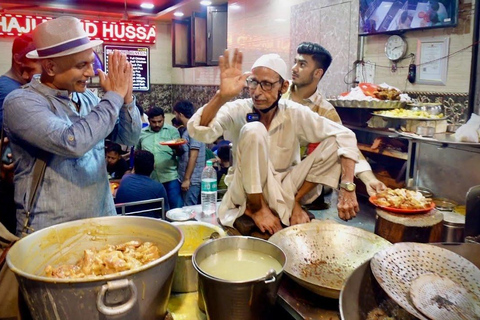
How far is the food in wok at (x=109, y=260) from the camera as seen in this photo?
1.55 metres

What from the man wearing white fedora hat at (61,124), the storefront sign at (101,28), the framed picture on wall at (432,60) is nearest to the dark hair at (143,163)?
the man wearing white fedora hat at (61,124)

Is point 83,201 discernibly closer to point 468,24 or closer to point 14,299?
point 14,299

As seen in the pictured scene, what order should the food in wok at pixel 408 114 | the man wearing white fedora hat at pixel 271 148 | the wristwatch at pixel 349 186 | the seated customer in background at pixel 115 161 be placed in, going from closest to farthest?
the man wearing white fedora hat at pixel 271 148
the wristwatch at pixel 349 186
the food in wok at pixel 408 114
the seated customer in background at pixel 115 161

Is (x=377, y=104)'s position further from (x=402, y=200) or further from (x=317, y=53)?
(x=402, y=200)

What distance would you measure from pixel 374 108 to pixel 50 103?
2984 millimetres

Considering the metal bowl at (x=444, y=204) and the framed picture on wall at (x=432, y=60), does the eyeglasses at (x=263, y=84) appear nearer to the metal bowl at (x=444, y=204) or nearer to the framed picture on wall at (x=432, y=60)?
the metal bowl at (x=444, y=204)

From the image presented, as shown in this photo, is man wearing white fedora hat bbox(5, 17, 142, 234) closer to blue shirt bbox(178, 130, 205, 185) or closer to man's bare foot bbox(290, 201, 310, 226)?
man's bare foot bbox(290, 201, 310, 226)

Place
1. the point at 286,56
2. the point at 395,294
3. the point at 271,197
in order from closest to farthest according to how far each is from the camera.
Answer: the point at 395,294 → the point at 271,197 → the point at 286,56

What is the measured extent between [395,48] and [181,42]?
233 inches

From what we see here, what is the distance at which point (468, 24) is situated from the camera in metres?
3.54

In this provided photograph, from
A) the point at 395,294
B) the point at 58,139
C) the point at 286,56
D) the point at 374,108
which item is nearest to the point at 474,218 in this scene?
the point at 395,294

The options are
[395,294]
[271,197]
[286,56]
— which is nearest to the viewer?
[395,294]

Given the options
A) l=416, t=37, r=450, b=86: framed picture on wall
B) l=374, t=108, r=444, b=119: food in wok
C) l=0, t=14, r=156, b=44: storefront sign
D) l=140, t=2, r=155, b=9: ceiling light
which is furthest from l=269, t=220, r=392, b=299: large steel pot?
l=140, t=2, r=155, b=9: ceiling light

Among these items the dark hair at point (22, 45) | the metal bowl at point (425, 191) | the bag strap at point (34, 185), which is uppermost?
the dark hair at point (22, 45)
